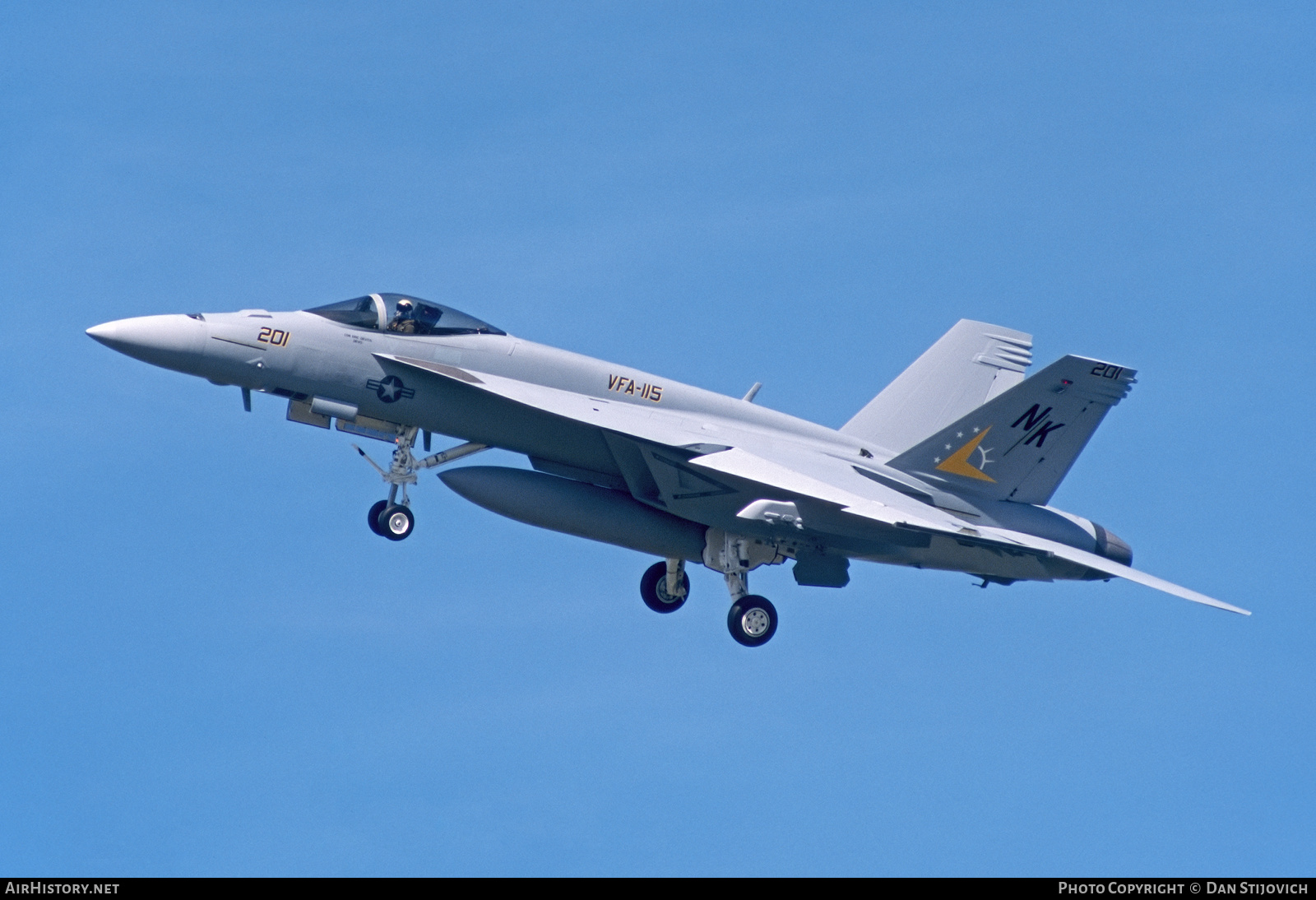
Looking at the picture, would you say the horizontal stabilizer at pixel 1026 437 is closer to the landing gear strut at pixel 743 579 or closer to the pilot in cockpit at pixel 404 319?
the landing gear strut at pixel 743 579

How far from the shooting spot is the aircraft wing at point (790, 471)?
18719mm

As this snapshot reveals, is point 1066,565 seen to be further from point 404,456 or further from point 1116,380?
point 404,456

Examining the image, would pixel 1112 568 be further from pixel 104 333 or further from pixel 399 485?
pixel 104 333

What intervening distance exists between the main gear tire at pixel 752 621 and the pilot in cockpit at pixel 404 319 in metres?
5.35

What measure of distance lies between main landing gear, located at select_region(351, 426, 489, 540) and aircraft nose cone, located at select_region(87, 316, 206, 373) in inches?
86.9

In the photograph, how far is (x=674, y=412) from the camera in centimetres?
2083

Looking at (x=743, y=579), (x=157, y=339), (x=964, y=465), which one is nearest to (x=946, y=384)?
(x=964, y=465)

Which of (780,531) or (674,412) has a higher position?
(674,412)

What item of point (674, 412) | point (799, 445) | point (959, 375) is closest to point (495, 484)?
point (674, 412)

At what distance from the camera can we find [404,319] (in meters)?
19.6

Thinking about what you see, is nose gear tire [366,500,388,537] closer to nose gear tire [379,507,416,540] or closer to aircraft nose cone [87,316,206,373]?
nose gear tire [379,507,416,540]

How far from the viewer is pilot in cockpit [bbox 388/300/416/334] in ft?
64.0
